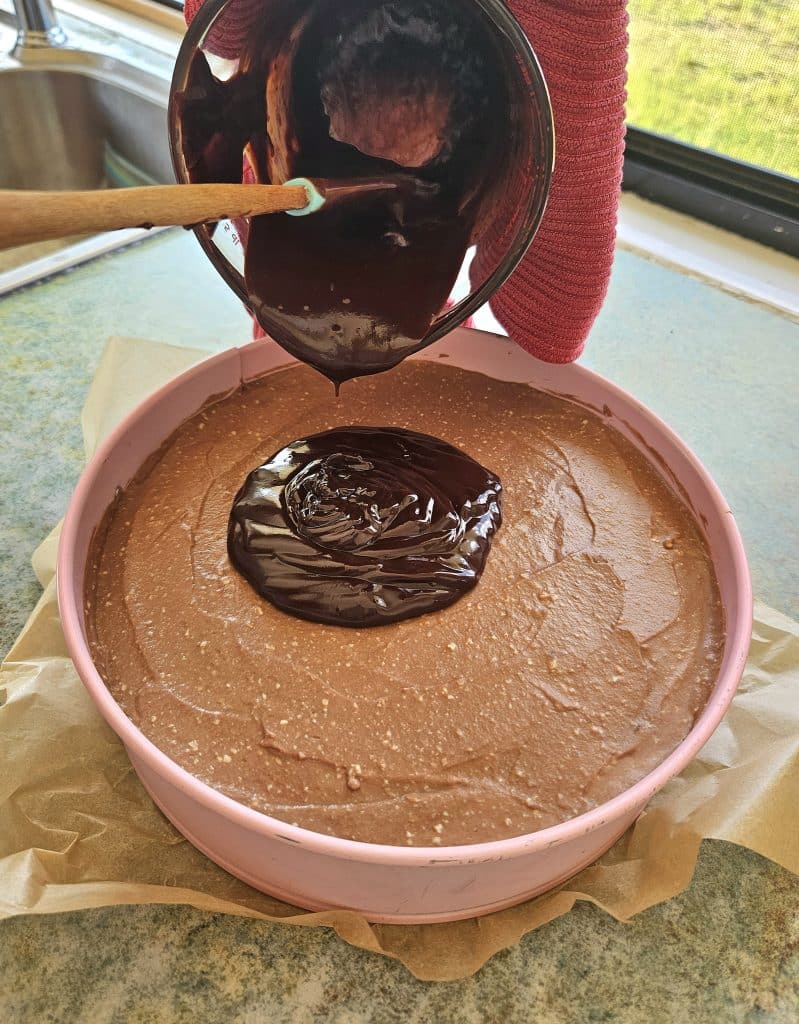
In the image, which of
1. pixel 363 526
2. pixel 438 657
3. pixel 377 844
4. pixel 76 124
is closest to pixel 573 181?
pixel 363 526

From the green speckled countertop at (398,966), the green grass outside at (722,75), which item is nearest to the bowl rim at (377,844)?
the green speckled countertop at (398,966)

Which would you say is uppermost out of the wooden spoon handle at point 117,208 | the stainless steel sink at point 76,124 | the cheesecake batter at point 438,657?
the wooden spoon handle at point 117,208

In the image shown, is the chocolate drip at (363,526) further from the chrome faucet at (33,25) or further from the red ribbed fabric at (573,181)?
the chrome faucet at (33,25)

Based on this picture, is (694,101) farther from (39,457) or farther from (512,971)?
(512,971)

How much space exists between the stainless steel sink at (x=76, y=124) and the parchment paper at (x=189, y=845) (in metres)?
1.35

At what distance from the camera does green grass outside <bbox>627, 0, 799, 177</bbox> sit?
177cm

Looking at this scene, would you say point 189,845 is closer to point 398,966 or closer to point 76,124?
point 398,966

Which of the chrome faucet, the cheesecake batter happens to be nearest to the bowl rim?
the cheesecake batter

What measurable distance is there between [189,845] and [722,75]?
191 cm

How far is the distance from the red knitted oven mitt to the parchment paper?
0.61m

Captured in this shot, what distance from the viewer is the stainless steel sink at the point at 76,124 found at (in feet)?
6.75

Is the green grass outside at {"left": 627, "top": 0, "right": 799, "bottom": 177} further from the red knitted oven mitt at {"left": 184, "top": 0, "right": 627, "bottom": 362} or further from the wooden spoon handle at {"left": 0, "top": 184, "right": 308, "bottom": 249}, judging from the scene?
the wooden spoon handle at {"left": 0, "top": 184, "right": 308, "bottom": 249}

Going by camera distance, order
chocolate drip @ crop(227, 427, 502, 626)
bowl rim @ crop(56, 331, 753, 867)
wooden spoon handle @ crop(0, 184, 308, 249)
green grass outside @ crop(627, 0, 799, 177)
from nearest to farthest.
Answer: wooden spoon handle @ crop(0, 184, 308, 249) → bowl rim @ crop(56, 331, 753, 867) → chocolate drip @ crop(227, 427, 502, 626) → green grass outside @ crop(627, 0, 799, 177)

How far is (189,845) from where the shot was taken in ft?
3.06
